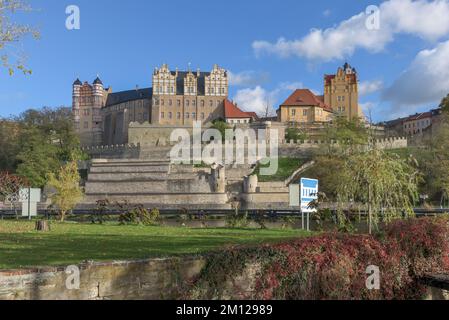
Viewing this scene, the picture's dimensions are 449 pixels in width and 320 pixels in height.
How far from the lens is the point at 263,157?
249 feet

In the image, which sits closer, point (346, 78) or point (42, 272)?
point (42, 272)

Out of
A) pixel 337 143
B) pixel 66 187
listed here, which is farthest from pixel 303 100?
pixel 66 187

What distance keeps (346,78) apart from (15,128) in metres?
66.1

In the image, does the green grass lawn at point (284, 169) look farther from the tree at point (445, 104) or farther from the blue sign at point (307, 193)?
the blue sign at point (307, 193)

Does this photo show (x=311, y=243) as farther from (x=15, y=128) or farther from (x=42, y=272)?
(x=15, y=128)

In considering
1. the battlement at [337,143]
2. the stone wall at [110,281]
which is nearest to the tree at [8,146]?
the battlement at [337,143]

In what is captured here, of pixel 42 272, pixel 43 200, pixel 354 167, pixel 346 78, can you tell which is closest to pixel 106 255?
pixel 42 272

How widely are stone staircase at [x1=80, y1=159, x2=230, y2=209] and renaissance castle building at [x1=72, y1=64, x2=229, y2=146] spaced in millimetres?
30899

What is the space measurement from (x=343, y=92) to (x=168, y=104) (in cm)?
3731

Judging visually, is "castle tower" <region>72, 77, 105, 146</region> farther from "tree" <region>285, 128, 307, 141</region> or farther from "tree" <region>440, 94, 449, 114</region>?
"tree" <region>440, 94, 449, 114</region>

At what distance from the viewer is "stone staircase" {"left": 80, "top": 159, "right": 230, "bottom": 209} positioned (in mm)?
61344

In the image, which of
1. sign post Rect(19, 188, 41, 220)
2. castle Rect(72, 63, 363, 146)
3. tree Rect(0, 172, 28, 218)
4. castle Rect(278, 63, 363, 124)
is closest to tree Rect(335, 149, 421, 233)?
sign post Rect(19, 188, 41, 220)

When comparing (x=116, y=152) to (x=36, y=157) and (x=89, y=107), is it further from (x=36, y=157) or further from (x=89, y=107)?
(x=89, y=107)
